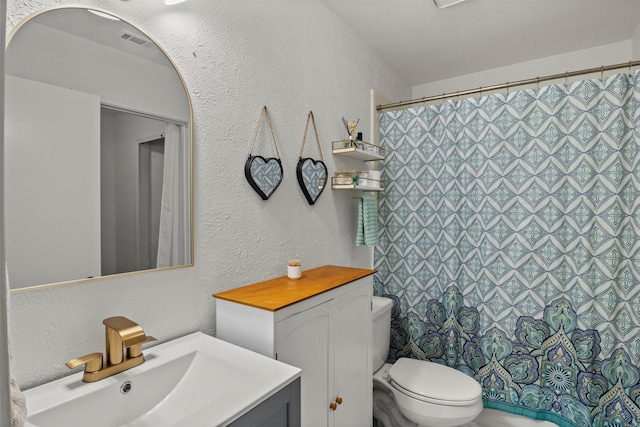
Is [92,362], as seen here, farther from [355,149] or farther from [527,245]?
[527,245]

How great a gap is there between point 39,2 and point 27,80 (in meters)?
0.21

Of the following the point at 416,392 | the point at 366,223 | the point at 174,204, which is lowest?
the point at 416,392

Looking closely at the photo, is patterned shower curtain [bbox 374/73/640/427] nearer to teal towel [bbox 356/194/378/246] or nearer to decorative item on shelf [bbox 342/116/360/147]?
teal towel [bbox 356/194/378/246]

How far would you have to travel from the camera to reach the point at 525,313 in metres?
1.88

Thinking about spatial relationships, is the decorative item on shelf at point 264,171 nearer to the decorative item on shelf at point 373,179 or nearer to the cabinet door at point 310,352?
the cabinet door at point 310,352

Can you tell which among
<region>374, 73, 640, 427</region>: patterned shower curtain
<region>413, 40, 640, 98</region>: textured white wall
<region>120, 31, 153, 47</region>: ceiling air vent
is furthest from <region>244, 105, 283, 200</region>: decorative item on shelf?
<region>413, 40, 640, 98</region>: textured white wall

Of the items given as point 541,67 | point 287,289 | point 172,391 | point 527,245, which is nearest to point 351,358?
point 287,289

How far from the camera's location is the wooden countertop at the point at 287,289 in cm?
110

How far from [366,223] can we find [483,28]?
1.52 metres

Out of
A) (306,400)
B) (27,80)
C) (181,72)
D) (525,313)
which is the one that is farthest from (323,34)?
(525,313)

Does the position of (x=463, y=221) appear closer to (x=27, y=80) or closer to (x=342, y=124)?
(x=342, y=124)

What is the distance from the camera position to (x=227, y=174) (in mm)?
1290

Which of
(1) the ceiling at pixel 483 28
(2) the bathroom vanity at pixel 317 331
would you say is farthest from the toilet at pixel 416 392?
(1) the ceiling at pixel 483 28

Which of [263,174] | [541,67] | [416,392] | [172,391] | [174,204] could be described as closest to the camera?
[172,391]
